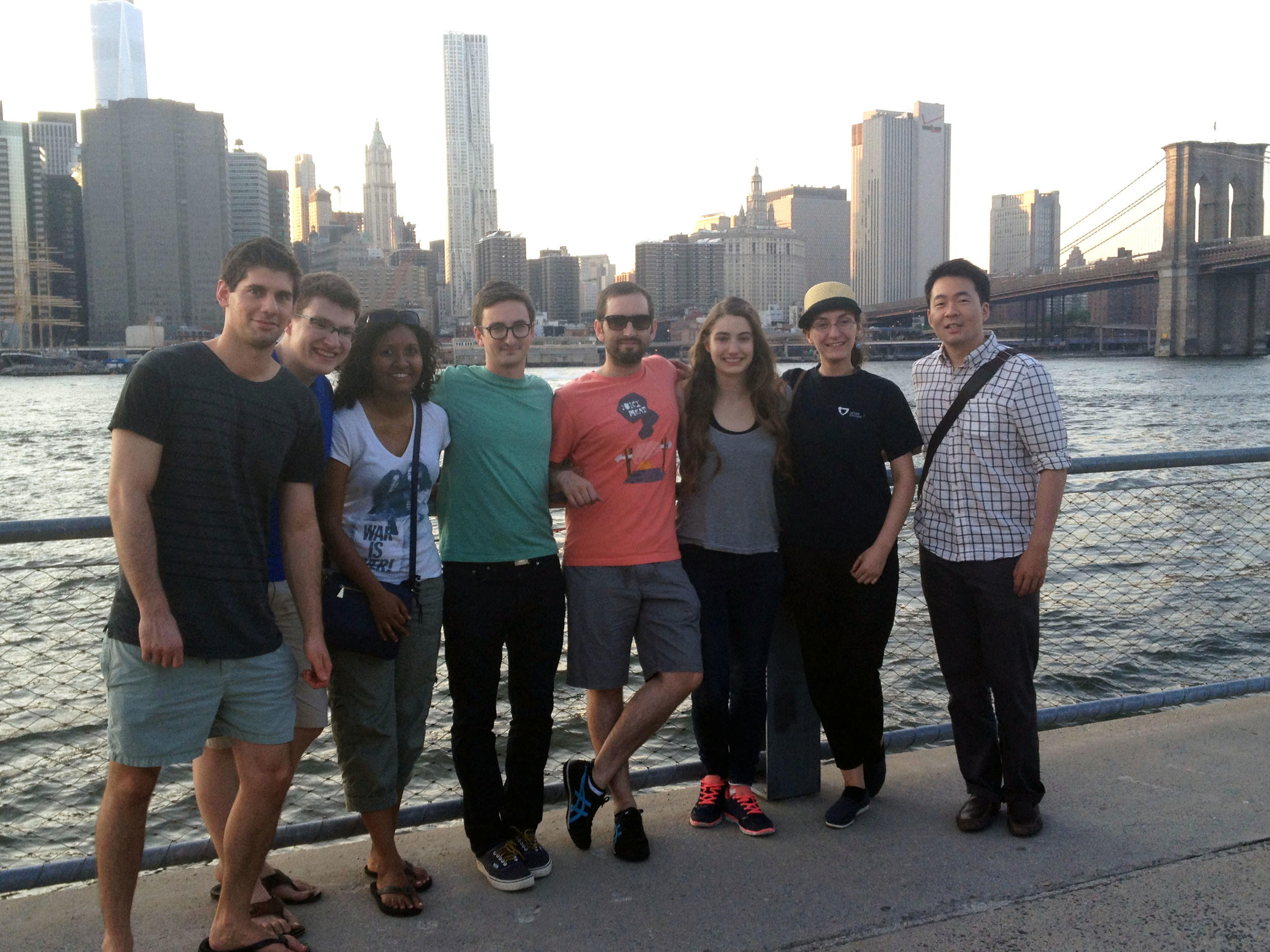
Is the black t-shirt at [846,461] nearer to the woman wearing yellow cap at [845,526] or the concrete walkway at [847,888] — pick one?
the woman wearing yellow cap at [845,526]

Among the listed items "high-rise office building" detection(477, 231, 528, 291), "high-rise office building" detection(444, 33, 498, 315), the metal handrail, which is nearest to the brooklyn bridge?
"high-rise office building" detection(477, 231, 528, 291)

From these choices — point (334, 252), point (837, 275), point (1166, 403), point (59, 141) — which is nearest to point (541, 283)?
point (334, 252)

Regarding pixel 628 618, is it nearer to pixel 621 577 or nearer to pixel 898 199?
pixel 621 577

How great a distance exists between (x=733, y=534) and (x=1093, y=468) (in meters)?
1.64

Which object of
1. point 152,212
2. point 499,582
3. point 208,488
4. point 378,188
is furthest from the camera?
point 378,188

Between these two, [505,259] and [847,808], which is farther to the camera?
[505,259]

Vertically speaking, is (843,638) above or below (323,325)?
below

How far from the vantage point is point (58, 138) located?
192500 mm

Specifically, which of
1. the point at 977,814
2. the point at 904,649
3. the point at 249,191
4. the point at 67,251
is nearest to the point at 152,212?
the point at 249,191

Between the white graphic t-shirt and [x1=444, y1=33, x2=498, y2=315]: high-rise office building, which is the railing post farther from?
[x1=444, y1=33, x2=498, y2=315]: high-rise office building

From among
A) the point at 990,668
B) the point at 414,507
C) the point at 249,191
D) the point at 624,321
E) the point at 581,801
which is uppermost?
the point at 249,191

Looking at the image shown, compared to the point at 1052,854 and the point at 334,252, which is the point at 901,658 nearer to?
the point at 1052,854

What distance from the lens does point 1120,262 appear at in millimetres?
72438

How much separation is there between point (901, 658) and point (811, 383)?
489 centimetres
